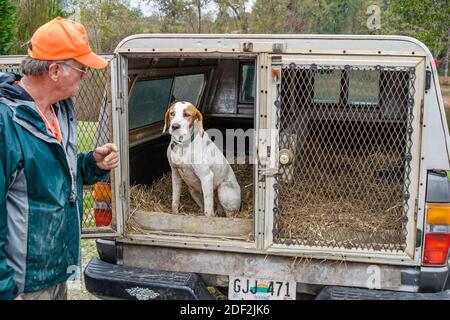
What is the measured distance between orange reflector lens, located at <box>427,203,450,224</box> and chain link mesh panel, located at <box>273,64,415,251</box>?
5.7 inches

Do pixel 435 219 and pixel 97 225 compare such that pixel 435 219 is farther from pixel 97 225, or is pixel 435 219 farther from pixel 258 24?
pixel 258 24

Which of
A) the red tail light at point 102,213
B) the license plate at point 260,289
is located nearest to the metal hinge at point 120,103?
the red tail light at point 102,213

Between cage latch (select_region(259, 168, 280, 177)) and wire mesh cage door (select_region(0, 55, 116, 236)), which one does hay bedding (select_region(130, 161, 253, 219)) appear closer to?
wire mesh cage door (select_region(0, 55, 116, 236))

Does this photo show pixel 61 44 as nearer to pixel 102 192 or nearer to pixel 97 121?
pixel 97 121

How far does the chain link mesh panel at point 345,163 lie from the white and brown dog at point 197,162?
0.51 m

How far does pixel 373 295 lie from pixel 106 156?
1946mm

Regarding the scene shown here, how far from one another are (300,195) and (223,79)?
2897 mm

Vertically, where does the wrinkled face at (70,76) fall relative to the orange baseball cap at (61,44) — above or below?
below

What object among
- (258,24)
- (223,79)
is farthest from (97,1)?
(223,79)

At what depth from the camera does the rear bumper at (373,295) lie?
131 inches

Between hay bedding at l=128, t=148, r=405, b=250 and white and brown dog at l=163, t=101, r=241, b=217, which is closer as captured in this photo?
hay bedding at l=128, t=148, r=405, b=250

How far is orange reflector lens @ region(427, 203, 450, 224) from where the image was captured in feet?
10.6

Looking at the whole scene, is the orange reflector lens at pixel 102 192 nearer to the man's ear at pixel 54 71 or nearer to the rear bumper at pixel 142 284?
the rear bumper at pixel 142 284

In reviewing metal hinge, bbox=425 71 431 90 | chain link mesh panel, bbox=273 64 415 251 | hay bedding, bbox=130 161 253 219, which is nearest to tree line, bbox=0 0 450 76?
chain link mesh panel, bbox=273 64 415 251
